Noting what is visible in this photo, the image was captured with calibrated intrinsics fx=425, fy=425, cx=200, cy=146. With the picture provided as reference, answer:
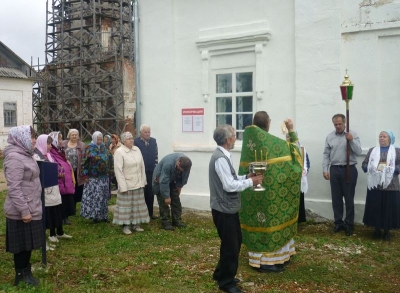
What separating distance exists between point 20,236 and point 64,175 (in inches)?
92.8

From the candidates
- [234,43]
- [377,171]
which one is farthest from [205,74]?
[377,171]

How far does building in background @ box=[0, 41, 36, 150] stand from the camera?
90.7 feet

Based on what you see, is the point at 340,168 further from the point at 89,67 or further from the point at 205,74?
the point at 89,67

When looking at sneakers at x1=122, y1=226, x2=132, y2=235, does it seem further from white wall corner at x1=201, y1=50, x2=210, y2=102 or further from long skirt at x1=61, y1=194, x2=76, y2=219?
white wall corner at x1=201, y1=50, x2=210, y2=102

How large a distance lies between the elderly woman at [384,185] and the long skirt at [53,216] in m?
4.93

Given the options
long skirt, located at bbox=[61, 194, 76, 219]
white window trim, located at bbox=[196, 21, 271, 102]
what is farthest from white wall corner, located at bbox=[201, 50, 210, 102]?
long skirt, located at bbox=[61, 194, 76, 219]

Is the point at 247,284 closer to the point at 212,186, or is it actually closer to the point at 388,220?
the point at 212,186

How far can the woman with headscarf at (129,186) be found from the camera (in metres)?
7.18

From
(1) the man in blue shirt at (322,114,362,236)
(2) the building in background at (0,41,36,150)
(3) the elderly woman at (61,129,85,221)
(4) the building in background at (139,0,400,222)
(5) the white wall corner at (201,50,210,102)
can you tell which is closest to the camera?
(1) the man in blue shirt at (322,114,362,236)

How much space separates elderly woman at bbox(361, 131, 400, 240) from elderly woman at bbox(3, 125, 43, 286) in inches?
195

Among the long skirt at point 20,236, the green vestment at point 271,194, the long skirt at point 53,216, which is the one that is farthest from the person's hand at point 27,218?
the green vestment at point 271,194

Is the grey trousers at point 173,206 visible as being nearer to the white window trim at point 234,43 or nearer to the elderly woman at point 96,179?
the elderly woman at point 96,179

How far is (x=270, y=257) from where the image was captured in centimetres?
523

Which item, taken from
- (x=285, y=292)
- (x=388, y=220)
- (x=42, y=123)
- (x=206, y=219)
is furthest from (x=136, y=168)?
(x=42, y=123)
